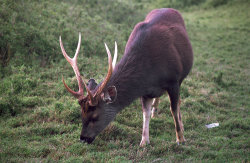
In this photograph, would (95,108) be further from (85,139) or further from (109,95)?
(85,139)

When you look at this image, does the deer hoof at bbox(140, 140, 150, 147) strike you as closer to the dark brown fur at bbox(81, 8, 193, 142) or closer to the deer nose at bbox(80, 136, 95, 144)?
the dark brown fur at bbox(81, 8, 193, 142)

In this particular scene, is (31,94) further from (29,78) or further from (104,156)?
(104,156)

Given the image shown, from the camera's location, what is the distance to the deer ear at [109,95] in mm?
4670

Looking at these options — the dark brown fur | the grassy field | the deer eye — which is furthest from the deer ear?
the grassy field

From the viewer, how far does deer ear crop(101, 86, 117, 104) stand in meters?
4.67

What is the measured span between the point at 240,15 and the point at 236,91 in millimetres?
10707

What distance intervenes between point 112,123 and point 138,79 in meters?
1.27

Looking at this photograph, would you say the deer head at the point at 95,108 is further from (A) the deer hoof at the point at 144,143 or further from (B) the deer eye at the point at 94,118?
(A) the deer hoof at the point at 144,143

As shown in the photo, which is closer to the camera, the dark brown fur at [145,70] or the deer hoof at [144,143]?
the dark brown fur at [145,70]

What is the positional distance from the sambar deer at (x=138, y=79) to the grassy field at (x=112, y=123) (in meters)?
0.40

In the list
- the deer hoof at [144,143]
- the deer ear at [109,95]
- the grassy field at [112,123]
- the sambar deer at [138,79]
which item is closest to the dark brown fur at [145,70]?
the sambar deer at [138,79]

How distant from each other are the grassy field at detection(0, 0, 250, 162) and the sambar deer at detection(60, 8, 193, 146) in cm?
40

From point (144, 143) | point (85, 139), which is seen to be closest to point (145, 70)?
point (144, 143)

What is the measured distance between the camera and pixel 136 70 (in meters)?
5.10
